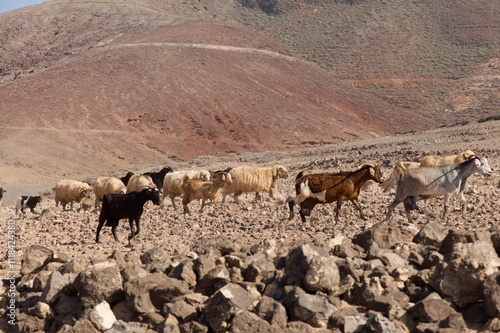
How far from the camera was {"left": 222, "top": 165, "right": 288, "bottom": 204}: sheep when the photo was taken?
1852cm

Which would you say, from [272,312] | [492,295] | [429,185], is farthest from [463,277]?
[429,185]

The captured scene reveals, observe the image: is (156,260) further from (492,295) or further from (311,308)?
(492,295)

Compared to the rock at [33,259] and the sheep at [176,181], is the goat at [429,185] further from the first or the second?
the sheep at [176,181]

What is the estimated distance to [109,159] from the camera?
152ft

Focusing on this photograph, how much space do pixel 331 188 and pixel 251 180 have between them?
6.66 m

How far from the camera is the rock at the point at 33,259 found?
29.5 feet

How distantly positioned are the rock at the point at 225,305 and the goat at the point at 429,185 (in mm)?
6151

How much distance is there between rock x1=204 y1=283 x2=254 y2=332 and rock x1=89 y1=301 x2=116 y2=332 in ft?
4.36

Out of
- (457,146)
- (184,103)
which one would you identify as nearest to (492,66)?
A: (184,103)

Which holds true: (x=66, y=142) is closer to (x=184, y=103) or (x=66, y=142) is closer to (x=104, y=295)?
(x=184, y=103)

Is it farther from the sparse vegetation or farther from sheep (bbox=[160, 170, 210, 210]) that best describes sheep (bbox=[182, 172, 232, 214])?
the sparse vegetation

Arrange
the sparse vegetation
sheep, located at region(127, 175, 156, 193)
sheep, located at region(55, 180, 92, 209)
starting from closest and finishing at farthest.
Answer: sheep, located at region(127, 175, 156, 193) → sheep, located at region(55, 180, 92, 209) → the sparse vegetation

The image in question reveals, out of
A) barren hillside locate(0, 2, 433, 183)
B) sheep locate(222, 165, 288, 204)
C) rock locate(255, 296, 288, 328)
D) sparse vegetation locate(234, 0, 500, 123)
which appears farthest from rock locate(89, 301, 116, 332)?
sparse vegetation locate(234, 0, 500, 123)

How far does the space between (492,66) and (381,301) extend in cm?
7947
